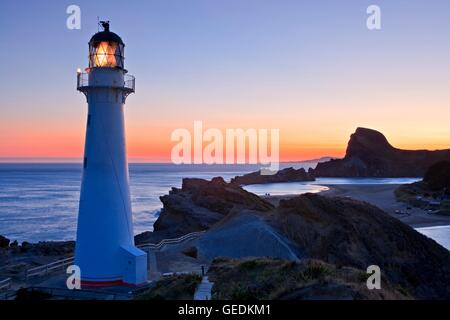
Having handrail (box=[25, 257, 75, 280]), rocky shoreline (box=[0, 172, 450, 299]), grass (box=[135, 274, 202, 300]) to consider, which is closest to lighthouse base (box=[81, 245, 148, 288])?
grass (box=[135, 274, 202, 300])

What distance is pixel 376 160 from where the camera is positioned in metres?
184

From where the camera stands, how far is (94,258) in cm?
1569

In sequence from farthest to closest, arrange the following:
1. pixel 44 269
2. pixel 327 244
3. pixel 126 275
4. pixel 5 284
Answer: pixel 327 244 < pixel 44 269 < pixel 5 284 < pixel 126 275

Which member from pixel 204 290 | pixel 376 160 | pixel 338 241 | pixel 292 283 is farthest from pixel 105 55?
pixel 376 160

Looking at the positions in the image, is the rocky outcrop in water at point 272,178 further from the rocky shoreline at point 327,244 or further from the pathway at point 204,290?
the pathway at point 204,290

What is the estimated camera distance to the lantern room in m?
15.6

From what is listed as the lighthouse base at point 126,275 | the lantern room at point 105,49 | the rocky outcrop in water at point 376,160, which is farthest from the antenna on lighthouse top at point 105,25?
the rocky outcrop in water at point 376,160

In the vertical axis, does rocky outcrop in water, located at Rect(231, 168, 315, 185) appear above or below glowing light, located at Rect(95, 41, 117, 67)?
below

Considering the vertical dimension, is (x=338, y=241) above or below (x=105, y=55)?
below

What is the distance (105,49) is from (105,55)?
21 centimetres

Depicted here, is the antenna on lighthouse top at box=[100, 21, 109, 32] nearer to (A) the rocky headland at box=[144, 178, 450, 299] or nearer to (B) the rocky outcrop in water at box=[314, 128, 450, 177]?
(A) the rocky headland at box=[144, 178, 450, 299]

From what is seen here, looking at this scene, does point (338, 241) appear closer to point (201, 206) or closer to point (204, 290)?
point (204, 290)
